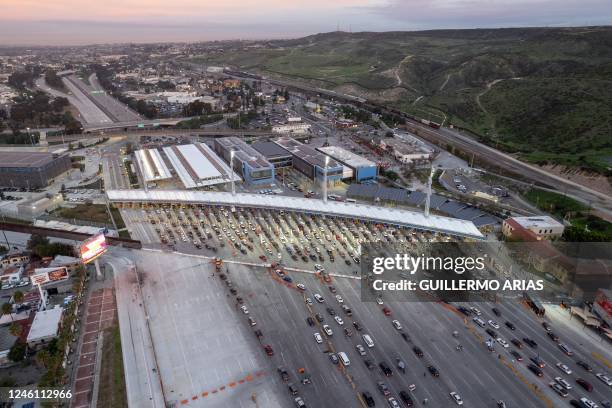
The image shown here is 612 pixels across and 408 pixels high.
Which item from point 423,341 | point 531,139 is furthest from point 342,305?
point 531,139

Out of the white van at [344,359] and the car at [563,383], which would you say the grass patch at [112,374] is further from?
the car at [563,383]

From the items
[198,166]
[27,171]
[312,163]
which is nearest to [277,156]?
[312,163]

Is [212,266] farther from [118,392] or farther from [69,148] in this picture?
[69,148]

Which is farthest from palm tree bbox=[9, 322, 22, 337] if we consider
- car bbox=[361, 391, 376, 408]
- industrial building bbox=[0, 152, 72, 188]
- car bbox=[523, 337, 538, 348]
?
industrial building bbox=[0, 152, 72, 188]

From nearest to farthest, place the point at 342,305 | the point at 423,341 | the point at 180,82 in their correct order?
the point at 423,341
the point at 342,305
the point at 180,82

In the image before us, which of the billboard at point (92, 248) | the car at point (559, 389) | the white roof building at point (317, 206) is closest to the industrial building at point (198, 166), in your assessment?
the white roof building at point (317, 206)
